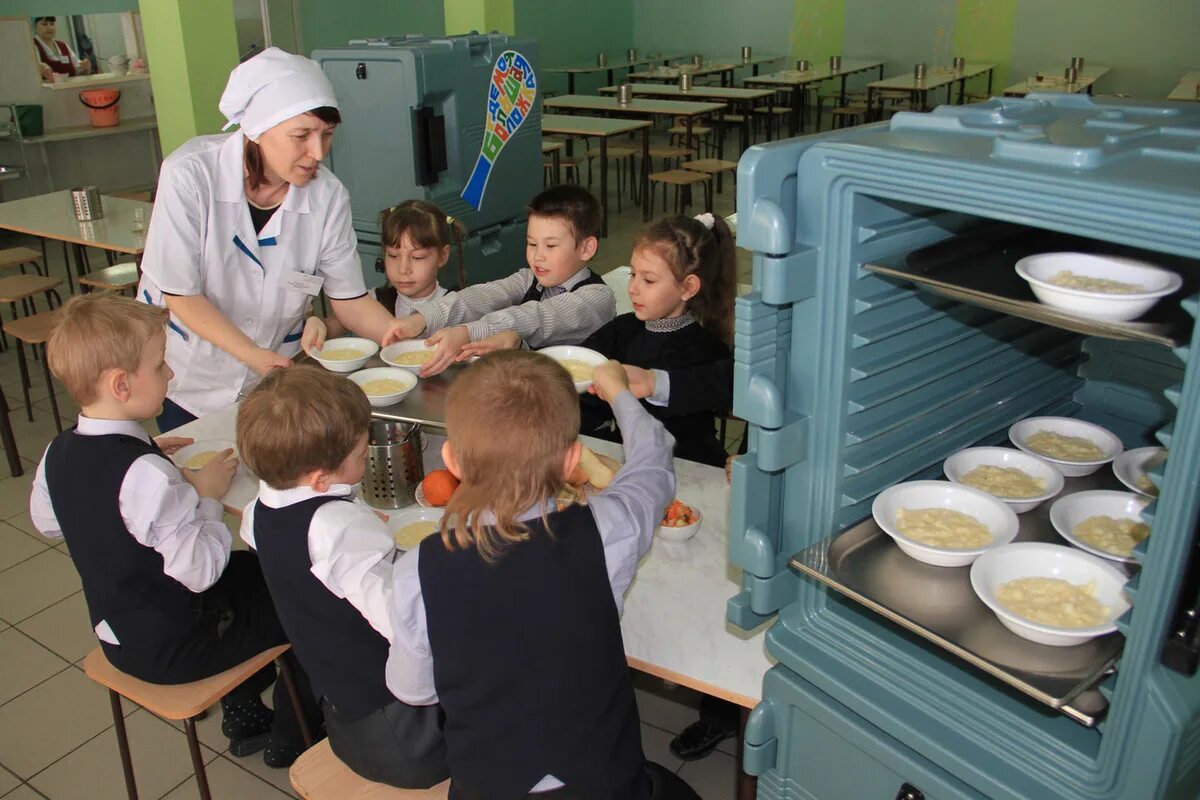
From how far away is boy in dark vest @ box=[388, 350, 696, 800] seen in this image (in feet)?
4.54

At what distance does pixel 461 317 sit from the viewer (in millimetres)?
2922

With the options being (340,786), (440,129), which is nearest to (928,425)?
(340,786)

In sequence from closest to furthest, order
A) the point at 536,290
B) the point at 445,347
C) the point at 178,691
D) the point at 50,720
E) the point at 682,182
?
1. the point at 178,691
2. the point at 445,347
3. the point at 50,720
4. the point at 536,290
5. the point at 682,182

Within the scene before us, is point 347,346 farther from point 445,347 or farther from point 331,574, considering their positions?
point 331,574

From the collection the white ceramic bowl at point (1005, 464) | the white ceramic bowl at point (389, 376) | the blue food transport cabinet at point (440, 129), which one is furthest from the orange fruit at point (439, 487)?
the blue food transport cabinet at point (440, 129)

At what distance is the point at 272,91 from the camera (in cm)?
232

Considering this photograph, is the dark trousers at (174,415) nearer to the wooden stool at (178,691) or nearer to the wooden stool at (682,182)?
the wooden stool at (178,691)

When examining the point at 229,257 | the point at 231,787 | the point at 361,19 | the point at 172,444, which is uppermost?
the point at 361,19

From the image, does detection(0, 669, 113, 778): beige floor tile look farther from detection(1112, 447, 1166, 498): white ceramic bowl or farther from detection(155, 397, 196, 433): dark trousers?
detection(1112, 447, 1166, 498): white ceramic bowl

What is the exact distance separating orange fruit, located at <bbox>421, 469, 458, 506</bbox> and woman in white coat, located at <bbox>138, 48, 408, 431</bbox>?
587 millimetres

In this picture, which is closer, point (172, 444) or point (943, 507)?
Result: point (943, 507)

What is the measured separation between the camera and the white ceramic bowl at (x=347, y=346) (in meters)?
2.42

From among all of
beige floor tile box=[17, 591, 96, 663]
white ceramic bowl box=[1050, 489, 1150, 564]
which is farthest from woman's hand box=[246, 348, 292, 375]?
white ceramic bowl box=[1050, 489, 1150, 564]

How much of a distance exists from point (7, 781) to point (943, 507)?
8.14ft
